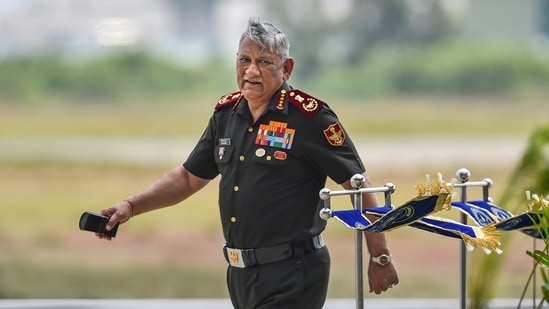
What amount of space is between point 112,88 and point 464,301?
5.17 metres

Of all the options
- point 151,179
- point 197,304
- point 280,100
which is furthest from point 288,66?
point 151,179

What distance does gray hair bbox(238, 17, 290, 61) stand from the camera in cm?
269

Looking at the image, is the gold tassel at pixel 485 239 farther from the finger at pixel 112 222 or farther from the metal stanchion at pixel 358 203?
the finger at pixel 112 222

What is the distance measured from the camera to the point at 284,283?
2729 mm

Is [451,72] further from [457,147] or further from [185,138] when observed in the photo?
[185,138]

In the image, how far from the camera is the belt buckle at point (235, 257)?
2773mm

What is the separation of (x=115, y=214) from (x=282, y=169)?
440 millimetres

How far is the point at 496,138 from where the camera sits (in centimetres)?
799

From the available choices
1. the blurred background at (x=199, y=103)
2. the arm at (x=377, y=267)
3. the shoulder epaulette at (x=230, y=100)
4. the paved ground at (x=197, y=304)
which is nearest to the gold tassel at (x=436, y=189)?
the arm at (x=377, y=267)

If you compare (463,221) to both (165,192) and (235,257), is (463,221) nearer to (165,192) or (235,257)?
(235,257)

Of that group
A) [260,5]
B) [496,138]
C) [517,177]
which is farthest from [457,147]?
[517,177]

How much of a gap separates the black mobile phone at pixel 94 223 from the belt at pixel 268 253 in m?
0.32

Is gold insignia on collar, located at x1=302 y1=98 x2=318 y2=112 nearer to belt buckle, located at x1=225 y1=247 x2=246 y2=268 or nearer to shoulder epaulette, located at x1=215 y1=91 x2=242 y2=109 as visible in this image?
shoulder epaulette, located at x1=215 y1=91 x2=242 y2=109

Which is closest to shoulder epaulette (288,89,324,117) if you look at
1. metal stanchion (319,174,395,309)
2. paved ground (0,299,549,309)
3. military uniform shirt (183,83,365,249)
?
military uniform shirt (183,83,365,249)
